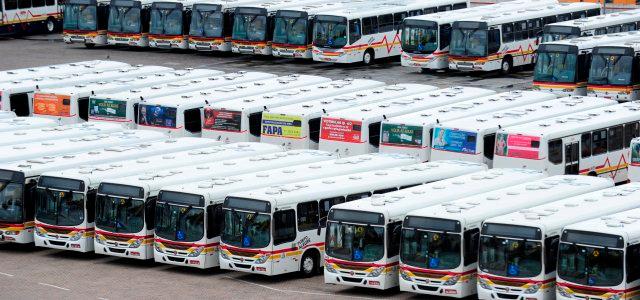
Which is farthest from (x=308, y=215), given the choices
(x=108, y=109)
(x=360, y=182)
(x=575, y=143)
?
(x=108, y=109)

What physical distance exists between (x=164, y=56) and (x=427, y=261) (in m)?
48.7

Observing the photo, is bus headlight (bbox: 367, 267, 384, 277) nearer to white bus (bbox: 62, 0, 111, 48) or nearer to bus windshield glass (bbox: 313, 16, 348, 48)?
bus windshield glass (bbox: 313, 16, 348, 48)

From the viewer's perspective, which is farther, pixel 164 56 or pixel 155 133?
pixel 164 56

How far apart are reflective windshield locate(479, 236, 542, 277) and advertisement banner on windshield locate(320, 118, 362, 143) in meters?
15.3

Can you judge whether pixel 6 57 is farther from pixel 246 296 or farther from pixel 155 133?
pixel 246 296

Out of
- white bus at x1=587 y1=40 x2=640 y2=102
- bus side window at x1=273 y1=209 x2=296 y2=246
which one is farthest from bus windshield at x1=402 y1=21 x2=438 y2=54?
bus side window at x1=273 y1=209 x2=296 y2=246

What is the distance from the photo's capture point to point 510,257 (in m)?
37.4

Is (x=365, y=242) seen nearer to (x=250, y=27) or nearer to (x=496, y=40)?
(x=496, y=40)

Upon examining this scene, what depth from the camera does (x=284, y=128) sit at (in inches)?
2126

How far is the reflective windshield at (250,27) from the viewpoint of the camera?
268 ft

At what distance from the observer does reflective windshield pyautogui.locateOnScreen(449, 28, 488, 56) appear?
7412cm

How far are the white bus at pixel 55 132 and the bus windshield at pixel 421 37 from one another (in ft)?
78.3

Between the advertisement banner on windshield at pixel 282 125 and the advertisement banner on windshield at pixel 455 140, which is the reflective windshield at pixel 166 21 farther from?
the advertisement banner on windshield at pixel 455 140

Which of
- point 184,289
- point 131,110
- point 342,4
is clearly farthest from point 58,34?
point 184,289
